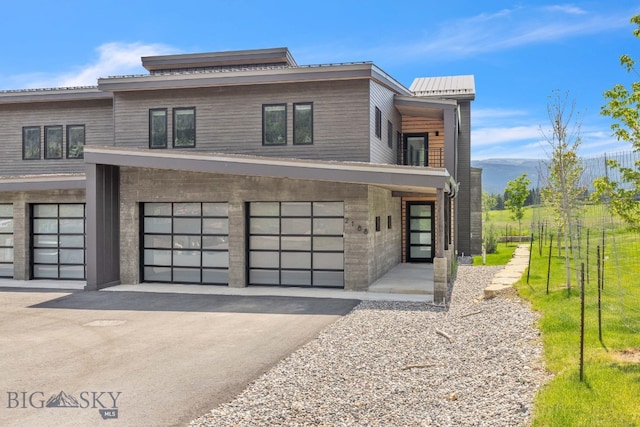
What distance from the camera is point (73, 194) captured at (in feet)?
62.5

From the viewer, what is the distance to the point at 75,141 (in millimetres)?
22047

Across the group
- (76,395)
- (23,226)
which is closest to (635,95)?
(76,395)

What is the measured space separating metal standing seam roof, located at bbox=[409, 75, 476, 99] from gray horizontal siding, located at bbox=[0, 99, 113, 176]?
14.6 metres

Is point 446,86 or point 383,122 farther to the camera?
point 446,86

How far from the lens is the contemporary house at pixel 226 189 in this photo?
1658cm

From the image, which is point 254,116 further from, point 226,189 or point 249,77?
point 226,189

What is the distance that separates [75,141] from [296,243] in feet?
36.3

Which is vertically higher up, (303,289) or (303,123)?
(303,123)

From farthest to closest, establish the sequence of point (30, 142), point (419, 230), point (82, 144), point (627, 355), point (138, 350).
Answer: point (419, 230)
point (30, 142)
point (82, 144)
point (138, 350)
point (627, 355)

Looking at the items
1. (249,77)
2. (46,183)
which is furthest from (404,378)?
(46,183)

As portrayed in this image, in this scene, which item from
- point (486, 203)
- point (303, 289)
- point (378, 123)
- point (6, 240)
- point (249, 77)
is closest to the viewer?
point (303, 289)

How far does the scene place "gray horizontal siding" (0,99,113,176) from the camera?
21.8m

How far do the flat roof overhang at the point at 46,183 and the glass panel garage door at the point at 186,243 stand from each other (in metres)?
2.39

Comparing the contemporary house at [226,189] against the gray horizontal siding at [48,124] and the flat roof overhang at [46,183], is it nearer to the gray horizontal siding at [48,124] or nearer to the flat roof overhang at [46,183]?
the flat roof overhang at [46,183]
